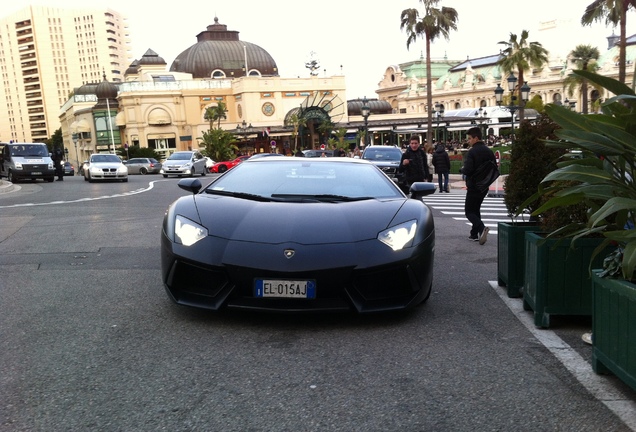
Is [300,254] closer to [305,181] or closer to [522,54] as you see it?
[305,181]

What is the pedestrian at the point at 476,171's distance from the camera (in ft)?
30.0

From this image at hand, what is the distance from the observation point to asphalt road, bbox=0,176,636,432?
10.1ft

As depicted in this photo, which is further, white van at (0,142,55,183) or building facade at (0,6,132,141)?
building facade at (0,6,132,141)

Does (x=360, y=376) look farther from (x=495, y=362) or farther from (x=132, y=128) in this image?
(x=132, y=128)

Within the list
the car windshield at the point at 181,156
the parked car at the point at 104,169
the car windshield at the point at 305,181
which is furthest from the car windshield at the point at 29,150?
the car windshield at the point at 305,181

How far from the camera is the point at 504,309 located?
521cm

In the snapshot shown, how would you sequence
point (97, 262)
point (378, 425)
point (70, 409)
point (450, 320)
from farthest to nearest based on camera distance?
point (97, 262)
point (450, 320)
point (70, 409)
point (378, 425)

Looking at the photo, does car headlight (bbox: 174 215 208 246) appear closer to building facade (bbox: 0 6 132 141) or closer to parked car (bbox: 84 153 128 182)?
parked car (bbox: 84 153 128 182)

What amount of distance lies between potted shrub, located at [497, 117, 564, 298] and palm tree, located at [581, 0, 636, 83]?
82.4 feet

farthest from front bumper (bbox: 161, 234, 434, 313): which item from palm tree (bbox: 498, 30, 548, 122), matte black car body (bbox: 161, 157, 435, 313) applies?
palm tree (bbox: 498, 30, 548, 122)

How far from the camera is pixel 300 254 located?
4488 millimetres

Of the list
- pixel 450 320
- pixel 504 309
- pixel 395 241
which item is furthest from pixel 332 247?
pixel 504 309

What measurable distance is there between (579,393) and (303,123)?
7390 centimetres

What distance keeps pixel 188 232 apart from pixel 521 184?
124 inches
